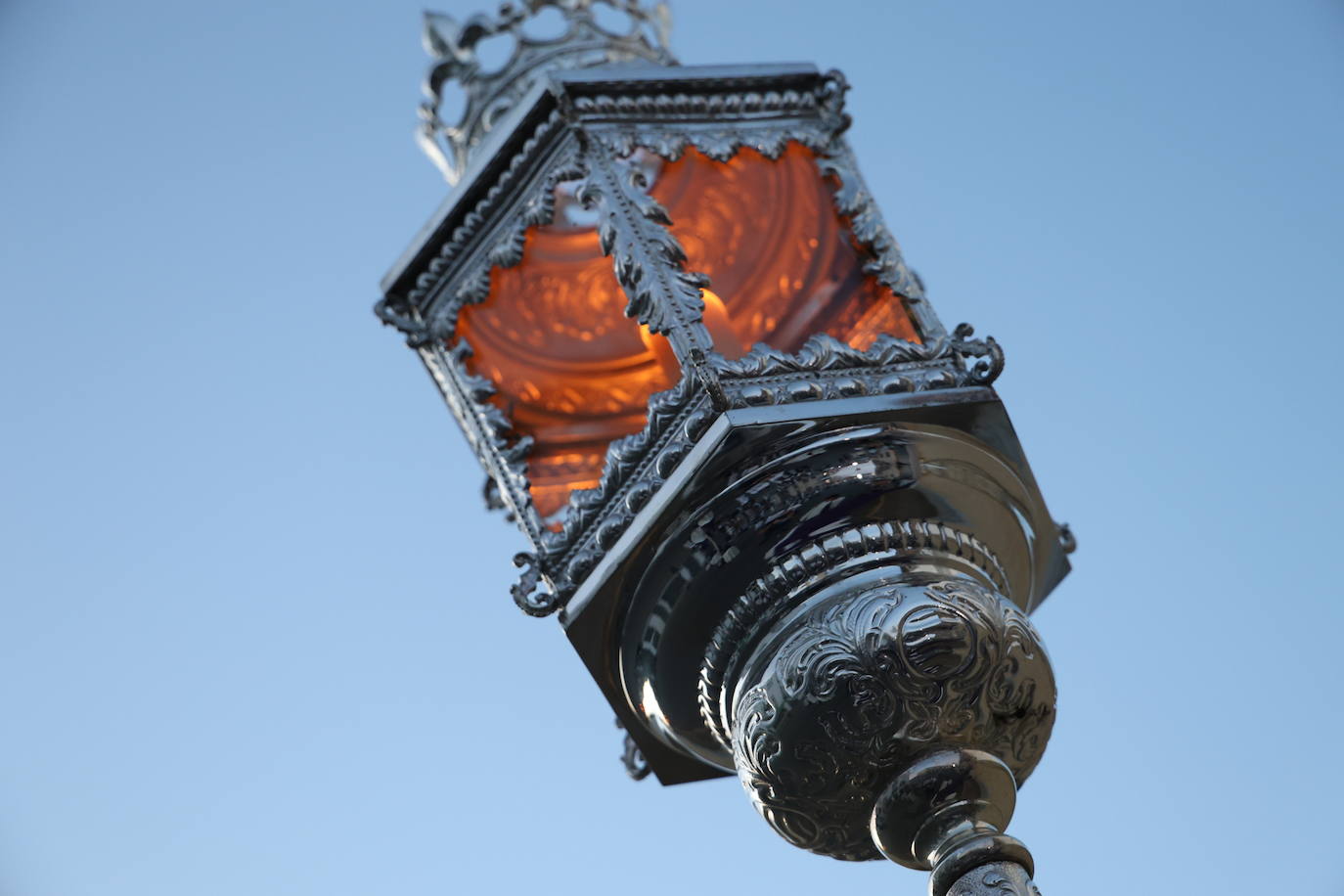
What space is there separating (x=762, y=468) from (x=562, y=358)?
4.03ft

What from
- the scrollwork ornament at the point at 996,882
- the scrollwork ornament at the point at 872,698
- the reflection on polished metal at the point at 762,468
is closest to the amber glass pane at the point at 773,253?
the reflection on polished metal at the point at 762,468

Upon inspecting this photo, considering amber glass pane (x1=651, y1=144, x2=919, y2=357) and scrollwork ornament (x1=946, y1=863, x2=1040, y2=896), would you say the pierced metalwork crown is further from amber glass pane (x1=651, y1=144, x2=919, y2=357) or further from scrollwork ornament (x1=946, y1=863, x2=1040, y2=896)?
scrollwork ornament (x1=946, y1=863, x2=1040, y2=896)

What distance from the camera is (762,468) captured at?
305 cm

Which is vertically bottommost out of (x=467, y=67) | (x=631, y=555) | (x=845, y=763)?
(x=845, y=763)

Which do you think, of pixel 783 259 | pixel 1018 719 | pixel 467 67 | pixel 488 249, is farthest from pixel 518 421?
pixel 1018 719

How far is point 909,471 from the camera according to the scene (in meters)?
3.11

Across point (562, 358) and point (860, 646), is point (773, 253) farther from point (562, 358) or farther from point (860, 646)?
point (860, 646)

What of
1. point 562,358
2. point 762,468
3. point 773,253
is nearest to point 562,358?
point 562,358

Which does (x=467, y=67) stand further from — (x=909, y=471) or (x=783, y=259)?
(x=909, y=471)

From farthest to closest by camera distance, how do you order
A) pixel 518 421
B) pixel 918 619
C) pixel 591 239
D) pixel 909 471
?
pixel 591 239, pixel 518 421, pixel 909 471, pixel 918 619

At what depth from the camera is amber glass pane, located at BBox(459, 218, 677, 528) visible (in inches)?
154

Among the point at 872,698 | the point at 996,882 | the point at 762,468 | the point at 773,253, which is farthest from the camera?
the point at 773,253

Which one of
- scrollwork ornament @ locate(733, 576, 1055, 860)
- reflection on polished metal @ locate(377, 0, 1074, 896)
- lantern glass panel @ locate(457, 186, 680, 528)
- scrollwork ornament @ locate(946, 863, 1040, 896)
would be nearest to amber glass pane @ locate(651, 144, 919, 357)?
reflection on polished metal @ locate(377, 0, 1074, 896)

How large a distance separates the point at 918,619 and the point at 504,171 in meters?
1.44
